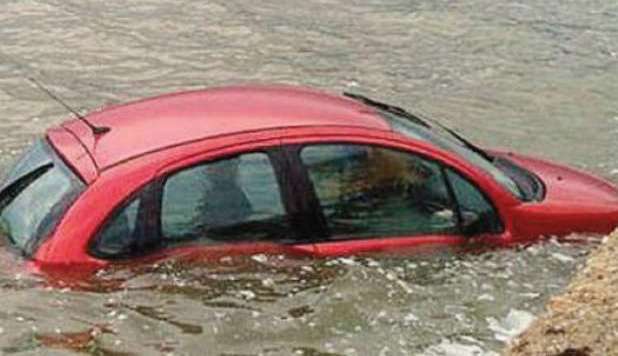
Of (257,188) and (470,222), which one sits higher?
(257,188)

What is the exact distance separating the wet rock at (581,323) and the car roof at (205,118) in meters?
2.48

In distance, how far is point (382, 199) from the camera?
8086 millimetres

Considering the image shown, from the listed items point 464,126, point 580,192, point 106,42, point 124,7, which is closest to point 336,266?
point 580,192

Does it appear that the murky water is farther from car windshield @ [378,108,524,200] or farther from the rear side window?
car windshield @ [378,108,524,200]

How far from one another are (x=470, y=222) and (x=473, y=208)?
9 centimetres

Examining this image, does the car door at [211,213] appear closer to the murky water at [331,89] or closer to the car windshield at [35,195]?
the murky water at [331,89]

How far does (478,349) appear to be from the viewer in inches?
290

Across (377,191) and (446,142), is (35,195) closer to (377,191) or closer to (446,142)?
(377,191)

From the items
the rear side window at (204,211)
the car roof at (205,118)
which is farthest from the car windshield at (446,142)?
the rear side window at (204,211)

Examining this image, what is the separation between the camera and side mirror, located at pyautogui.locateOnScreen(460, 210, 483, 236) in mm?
8258

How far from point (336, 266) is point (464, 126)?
5847 millimetres

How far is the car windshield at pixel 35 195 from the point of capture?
7543 millimetres

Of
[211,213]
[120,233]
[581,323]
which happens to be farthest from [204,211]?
[581,323]

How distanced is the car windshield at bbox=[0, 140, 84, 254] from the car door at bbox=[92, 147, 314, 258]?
0.32 m
